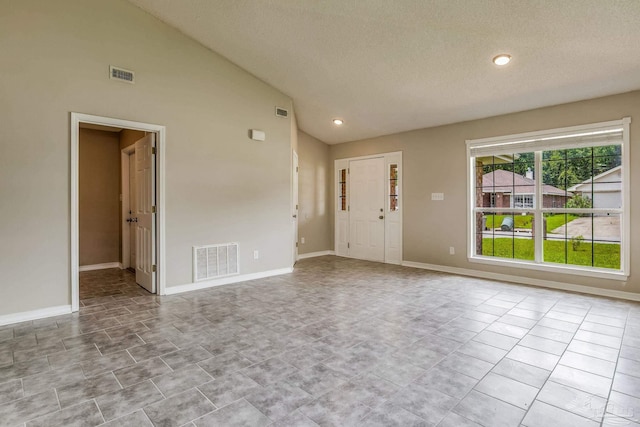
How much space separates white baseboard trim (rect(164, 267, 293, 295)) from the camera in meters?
4.32

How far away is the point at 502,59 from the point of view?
11.7 feet

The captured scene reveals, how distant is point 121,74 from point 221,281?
9.70ft

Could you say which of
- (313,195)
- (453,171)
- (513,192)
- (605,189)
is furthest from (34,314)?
(605,189)

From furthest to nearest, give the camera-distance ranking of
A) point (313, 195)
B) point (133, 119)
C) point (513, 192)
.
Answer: point (313, 195) < point (513, 192) < point (133, 119)

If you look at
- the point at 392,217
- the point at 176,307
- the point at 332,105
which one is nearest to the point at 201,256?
the point at 176,307

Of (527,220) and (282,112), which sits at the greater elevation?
(282,112)

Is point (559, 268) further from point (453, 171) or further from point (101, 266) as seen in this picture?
point (101, 266)

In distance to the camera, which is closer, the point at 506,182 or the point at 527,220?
the point at 527,220

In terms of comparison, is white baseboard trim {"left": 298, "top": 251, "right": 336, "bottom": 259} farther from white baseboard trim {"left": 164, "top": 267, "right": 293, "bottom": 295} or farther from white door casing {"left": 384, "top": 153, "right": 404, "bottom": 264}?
white door casing {"left": 384, "top": 153, "right": 404, "bottom": 264}

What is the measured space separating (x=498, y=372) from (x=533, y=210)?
11.4 ft

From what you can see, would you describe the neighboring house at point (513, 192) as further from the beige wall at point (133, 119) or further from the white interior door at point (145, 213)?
the white interior door at point (145, 213)

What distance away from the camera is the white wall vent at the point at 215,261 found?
4.51 metres

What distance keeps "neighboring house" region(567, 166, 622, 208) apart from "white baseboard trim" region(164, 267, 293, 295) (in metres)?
4.57

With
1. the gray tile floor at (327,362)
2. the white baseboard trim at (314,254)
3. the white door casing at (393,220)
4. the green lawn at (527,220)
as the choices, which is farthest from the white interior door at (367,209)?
the gray tile floor at (327,362)
